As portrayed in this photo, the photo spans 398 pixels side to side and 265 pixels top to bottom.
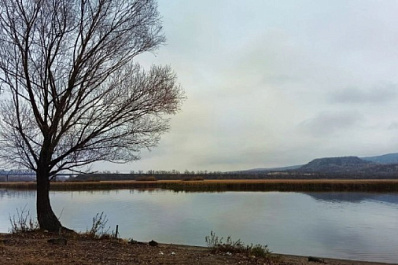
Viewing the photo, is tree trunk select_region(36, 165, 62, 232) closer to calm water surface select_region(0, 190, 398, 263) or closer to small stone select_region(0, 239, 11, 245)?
small stone select_region(0, 239, 11, 245)

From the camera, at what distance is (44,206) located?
11734mm

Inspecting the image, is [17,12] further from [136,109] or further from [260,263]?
[260,263]

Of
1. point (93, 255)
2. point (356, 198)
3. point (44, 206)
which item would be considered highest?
point (44, 206)

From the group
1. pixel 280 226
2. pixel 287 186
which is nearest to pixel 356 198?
pixel 287 186

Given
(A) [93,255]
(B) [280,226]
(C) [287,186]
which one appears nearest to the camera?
(A) [93,255]

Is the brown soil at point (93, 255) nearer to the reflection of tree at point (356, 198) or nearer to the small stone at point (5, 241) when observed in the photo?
the small stone at point (5, 241)

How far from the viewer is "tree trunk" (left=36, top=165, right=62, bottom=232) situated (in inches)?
460

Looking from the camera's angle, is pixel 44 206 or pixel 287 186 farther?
pixel 287 186

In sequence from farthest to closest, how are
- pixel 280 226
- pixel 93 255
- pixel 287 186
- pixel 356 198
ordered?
pixel 287 186 → pixel 356 198 → pixel 280 226 → pixel 93 255

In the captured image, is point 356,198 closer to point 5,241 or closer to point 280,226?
point 280,226

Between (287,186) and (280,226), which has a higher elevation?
(287,186)

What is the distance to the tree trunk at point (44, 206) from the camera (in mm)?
11674

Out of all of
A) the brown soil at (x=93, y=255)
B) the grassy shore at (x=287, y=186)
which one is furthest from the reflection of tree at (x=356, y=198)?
the brown soil at (x=93, y=255)

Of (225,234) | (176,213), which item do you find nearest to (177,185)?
(176,213)
